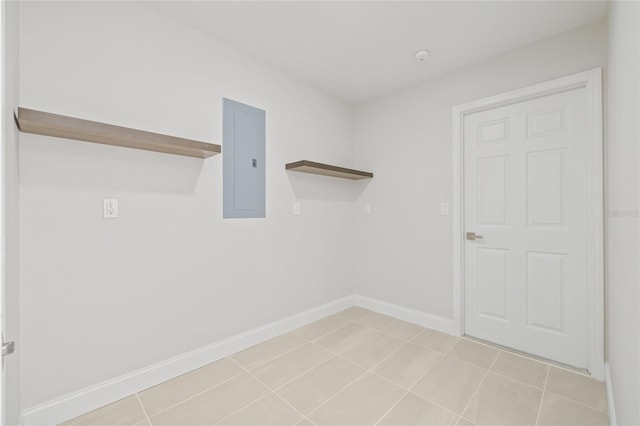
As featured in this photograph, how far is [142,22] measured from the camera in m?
2.03

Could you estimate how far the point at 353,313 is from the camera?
347 cm

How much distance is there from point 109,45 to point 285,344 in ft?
8.68

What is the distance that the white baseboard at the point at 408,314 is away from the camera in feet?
9.66

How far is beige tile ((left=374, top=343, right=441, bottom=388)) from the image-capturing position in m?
2.14

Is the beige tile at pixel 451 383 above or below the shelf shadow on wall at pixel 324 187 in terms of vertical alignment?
below

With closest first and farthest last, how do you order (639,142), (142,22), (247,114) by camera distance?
(639,142) < (142,22) < (247,114)

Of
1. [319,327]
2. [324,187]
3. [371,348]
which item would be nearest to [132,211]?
[324,187]

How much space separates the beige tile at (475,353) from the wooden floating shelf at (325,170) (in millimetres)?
1969

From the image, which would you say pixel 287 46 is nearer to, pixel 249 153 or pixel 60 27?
pixel 249 153

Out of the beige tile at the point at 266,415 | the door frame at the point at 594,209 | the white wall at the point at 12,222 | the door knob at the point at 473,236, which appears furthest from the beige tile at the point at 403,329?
the white wall at the point at 12,222

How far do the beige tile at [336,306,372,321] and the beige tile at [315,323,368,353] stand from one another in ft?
0.75

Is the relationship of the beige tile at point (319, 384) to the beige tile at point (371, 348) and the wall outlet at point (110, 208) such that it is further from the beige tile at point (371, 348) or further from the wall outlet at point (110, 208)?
the wall outlet at point (110, 208)

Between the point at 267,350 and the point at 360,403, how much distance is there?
0.99 metres

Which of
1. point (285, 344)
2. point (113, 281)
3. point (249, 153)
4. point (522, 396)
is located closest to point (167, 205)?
point (113, 281)
